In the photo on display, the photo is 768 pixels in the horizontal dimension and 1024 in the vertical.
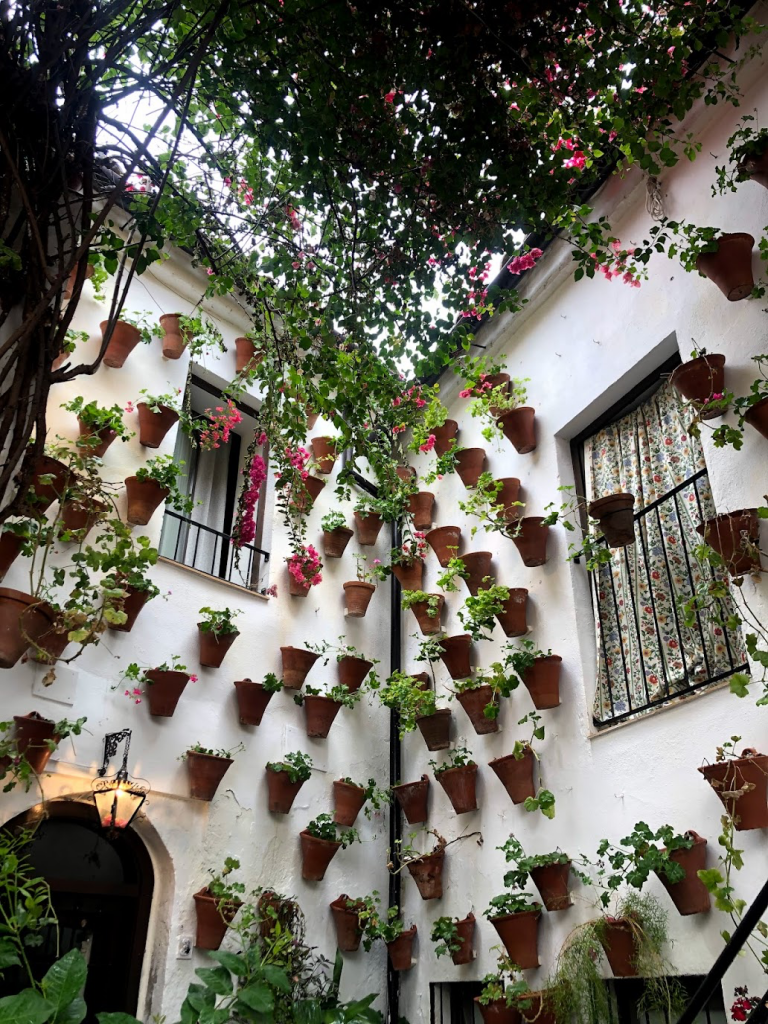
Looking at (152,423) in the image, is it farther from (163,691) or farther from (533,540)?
(533,540)

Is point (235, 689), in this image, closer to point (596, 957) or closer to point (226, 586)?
point (226, 586)

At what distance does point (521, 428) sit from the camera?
5.46 metres

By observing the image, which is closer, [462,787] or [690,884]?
[690,884]

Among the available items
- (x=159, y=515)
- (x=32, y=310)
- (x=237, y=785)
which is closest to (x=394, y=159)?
(x=32, y=310)

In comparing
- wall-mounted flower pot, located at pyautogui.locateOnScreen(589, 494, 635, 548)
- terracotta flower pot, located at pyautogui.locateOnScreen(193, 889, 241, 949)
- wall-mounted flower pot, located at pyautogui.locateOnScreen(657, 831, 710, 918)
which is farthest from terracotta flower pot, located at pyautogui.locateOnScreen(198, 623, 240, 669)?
wall-mounted flower pot, located at pyautogui.locateOnScreen(657, 831, 710, 918)

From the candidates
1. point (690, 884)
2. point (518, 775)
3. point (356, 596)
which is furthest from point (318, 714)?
point (690, 884)

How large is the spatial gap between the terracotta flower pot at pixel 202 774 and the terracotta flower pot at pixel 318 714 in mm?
825

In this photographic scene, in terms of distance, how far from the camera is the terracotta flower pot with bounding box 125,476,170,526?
4.94m

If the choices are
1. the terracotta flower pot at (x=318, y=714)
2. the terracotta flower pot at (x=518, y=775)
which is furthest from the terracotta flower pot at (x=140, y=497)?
the terracotta flower pot at (x=518, y=775)

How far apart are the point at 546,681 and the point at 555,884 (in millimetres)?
1019

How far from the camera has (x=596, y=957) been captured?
4.00 metres

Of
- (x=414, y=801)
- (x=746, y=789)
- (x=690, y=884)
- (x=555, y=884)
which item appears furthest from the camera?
(x=414, y=801)

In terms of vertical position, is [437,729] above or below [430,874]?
above

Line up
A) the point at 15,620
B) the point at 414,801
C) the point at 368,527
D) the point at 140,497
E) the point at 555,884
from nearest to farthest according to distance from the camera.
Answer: the point at 15,620
the point at 555,884
the point at 140,497
the point at 414,801
the point at 368,527
